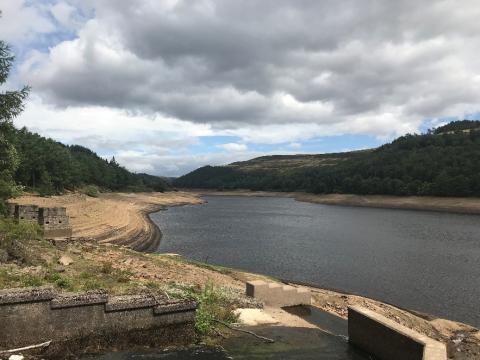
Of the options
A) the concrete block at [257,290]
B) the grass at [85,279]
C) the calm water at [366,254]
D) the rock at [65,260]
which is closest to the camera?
the grass at [85,279]

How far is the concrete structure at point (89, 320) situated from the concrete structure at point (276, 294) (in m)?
6.10

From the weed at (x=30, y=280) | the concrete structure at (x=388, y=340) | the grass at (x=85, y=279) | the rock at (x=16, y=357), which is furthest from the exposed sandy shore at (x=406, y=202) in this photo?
the rock at (x=16, y=357)

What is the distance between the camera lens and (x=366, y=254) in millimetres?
44031

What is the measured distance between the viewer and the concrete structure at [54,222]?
28.2m

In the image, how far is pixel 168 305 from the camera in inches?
428

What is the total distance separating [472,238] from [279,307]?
152 ft

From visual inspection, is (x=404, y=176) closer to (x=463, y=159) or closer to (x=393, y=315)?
(x=463, y=159)

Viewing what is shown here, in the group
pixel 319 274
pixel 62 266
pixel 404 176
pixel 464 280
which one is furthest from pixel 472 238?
pixel 404 176

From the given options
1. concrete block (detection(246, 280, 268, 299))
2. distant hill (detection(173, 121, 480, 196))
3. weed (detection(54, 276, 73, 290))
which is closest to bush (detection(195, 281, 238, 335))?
concrete block (detection(246, 280, 268, 299))

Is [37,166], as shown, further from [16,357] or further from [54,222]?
[16,357]

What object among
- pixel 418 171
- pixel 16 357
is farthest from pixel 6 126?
pixel 418 171

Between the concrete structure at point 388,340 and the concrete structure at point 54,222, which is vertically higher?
the concrete structure at point 54,222

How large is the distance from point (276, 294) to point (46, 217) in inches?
710

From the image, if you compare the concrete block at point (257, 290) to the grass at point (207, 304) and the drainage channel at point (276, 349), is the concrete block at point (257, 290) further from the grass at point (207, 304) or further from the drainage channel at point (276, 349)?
the drainage channel at point (276, 349)
